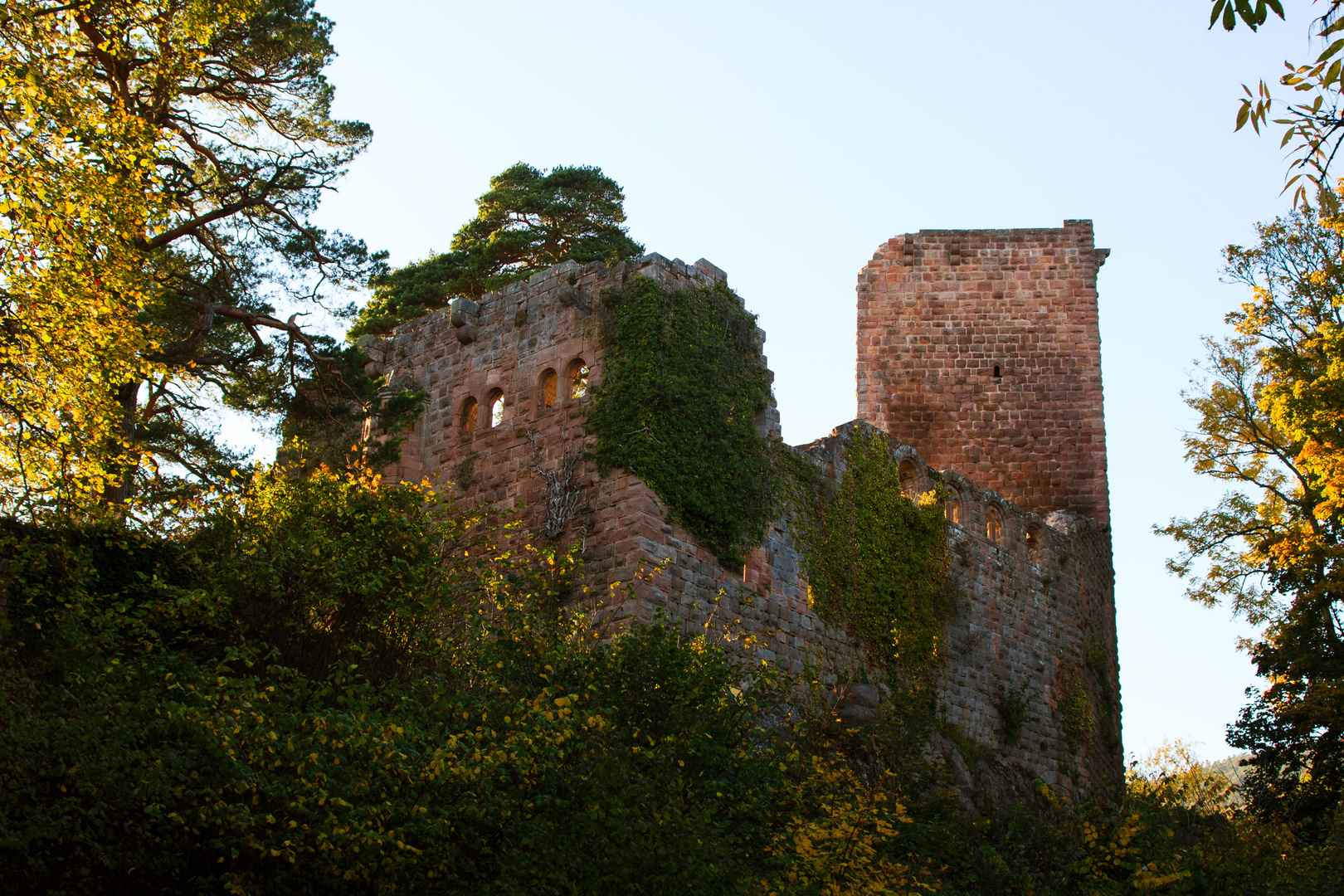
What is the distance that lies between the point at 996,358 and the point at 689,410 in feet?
36.3

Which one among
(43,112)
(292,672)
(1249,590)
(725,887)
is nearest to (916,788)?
(725,887)

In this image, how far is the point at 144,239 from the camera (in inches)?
548

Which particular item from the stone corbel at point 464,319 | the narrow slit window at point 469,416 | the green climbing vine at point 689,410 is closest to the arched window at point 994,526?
the green climbing vine at point 689,410

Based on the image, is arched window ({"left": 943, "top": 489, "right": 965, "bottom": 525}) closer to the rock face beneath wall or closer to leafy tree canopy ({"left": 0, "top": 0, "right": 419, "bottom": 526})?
the rock face beneath wall

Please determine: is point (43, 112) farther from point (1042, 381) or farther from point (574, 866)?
point (1042, 381)

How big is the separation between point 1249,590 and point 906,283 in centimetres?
811

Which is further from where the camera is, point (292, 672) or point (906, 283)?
point (906, 283)

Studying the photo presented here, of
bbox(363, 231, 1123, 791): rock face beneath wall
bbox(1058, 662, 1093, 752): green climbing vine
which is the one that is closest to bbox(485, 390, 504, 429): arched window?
bbox(363, 231, 1123, 791): rock face beneath wall

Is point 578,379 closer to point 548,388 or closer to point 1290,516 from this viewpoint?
point 548,388

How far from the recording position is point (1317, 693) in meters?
17.5

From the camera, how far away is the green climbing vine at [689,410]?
47.2 ft

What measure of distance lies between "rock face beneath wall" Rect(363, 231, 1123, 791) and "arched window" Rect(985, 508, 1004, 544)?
0.03 metres

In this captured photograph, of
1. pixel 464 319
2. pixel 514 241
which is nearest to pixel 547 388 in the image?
pixel 464 319

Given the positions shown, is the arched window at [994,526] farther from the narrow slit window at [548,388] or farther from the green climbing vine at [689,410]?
the narrow slit window at [548,388]
